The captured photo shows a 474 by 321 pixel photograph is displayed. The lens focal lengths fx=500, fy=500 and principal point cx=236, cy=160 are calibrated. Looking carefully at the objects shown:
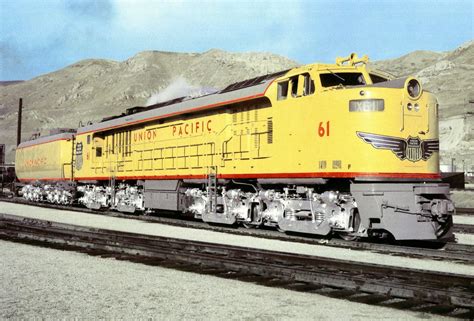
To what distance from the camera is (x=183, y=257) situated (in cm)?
915

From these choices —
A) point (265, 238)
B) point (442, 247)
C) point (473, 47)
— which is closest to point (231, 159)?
point (265, 238)

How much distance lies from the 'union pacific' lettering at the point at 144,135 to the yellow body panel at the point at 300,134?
0.71 m

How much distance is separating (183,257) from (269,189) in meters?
4.95

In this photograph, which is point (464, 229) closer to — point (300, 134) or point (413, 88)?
point (413, 88)

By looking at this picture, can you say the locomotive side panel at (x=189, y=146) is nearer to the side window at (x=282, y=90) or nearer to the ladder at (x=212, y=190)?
the ladder at (x=212, y=190)

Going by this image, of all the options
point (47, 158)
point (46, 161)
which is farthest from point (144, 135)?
point (46, 161)

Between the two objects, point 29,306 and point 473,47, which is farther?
point 473,47

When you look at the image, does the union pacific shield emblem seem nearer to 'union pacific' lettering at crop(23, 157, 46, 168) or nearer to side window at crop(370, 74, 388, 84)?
side window at crop(370, 74, 388, 84)

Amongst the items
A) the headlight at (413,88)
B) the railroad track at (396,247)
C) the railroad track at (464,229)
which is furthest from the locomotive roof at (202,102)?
the railroad track at (464,229)

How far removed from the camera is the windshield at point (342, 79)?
1200 cm

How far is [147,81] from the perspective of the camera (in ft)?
482

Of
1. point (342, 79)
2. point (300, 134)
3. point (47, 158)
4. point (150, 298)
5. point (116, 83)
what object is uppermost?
point (116, 83)

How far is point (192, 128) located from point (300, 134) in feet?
17.5

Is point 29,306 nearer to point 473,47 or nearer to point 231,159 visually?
point 231,159
